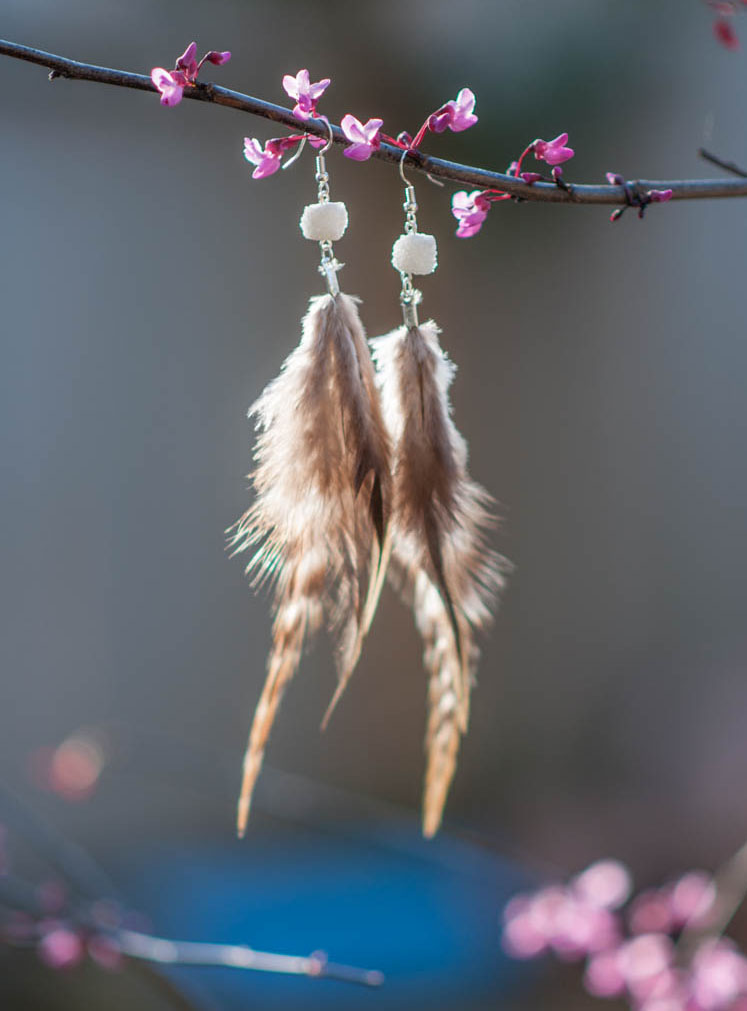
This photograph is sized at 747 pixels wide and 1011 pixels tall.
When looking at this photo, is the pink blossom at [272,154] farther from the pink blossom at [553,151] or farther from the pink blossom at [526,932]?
the pink blossom at [526,932]

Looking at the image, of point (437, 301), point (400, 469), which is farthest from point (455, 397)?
point (400, 469)

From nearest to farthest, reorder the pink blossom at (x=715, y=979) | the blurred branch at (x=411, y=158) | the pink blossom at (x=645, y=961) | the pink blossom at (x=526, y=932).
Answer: the blurred branch at (x=411, y=158), the pink blossom at (x=715, y=979), the pink blossom at (x=645, y=961), the pink blossom at (x=526, y=932)

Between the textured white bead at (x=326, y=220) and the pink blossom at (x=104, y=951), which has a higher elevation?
the textured white bead at (x=326, y=220)

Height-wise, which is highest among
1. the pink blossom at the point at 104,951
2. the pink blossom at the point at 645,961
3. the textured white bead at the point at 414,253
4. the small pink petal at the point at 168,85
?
the small pink petal at the point at 168,85

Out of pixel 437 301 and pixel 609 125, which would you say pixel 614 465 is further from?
pixel 609 125

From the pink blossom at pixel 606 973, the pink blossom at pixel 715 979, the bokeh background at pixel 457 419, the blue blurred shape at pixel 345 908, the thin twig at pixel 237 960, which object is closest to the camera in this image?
the thin twig at pixel 237 960

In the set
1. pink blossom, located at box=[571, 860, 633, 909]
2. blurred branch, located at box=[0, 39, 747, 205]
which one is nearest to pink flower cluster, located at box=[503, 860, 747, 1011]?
pink blossom, located at box=[571, 860, 633, 909]

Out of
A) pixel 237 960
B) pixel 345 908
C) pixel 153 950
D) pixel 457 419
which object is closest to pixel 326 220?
pixel 237 960

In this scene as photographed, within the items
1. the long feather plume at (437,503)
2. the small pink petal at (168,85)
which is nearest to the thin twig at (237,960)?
the long feather plume at (437,503)
